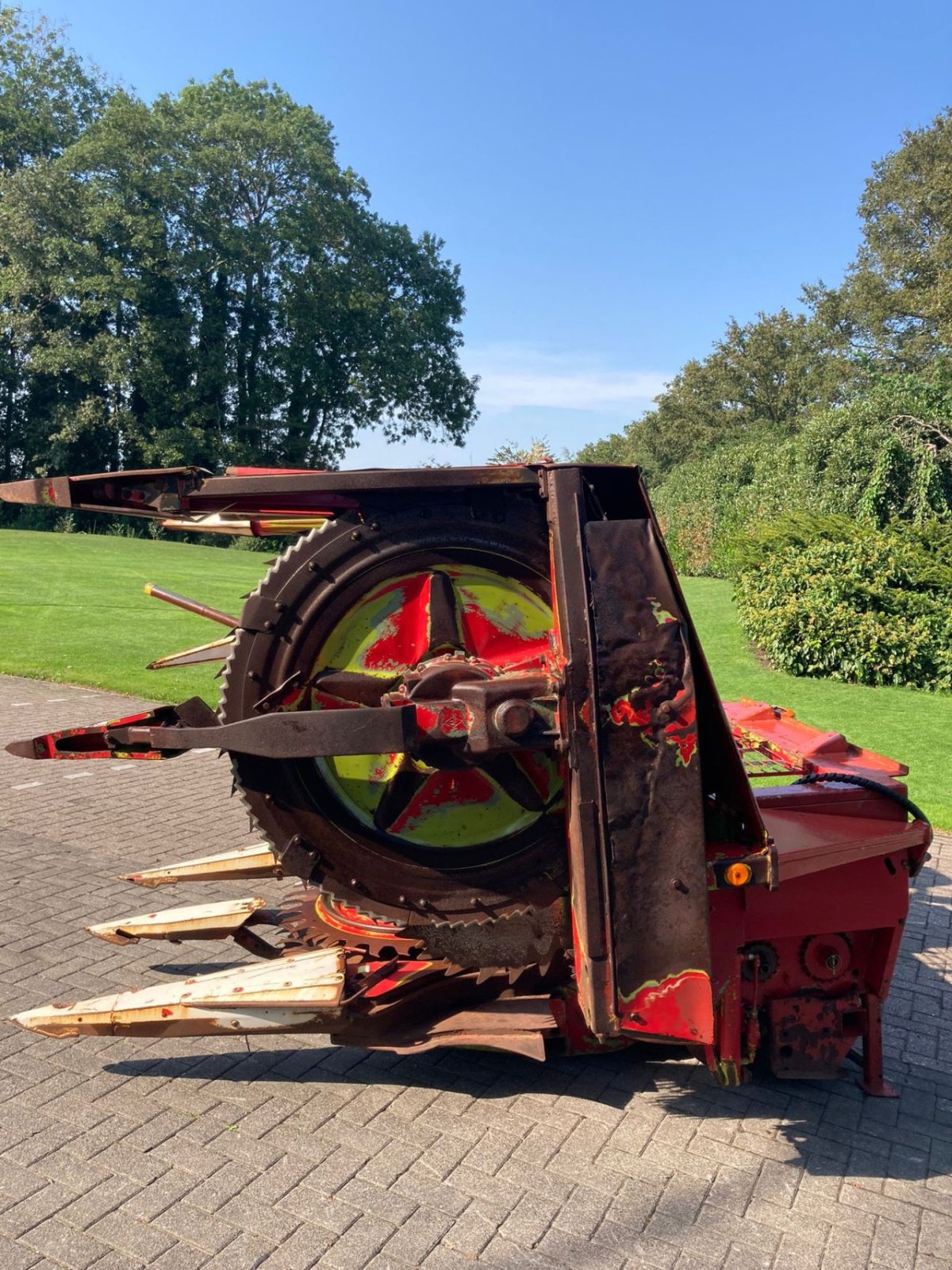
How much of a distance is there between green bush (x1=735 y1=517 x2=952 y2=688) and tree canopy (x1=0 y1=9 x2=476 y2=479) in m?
27.5

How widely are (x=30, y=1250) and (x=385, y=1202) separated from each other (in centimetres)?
96

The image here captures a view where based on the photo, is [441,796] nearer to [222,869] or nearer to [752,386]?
[222,869]

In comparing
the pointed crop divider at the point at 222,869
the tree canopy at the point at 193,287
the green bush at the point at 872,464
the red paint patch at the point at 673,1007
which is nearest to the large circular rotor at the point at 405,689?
the red paint patch at the point at 673,1007

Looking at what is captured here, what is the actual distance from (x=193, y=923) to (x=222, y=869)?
0.50 metres

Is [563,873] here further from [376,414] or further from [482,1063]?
[376,414]

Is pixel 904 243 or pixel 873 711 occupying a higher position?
pixel 904 243

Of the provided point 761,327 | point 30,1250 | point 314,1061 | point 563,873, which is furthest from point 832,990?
point 761,327

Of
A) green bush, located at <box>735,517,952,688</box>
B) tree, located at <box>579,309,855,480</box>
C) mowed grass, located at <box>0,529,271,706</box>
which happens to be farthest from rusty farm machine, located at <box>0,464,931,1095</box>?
tree, located at <box>579,309,855,480</box>

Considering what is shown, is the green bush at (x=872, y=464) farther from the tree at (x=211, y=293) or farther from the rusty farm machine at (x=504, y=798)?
the tree at (x=211, y=293)

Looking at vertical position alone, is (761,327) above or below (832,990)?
above

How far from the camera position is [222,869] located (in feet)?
14.6

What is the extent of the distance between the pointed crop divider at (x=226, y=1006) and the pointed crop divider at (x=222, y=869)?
1.07 metres

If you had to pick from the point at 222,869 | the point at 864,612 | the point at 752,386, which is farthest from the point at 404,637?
the point at 752,386

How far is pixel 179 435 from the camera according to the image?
1405 inches
